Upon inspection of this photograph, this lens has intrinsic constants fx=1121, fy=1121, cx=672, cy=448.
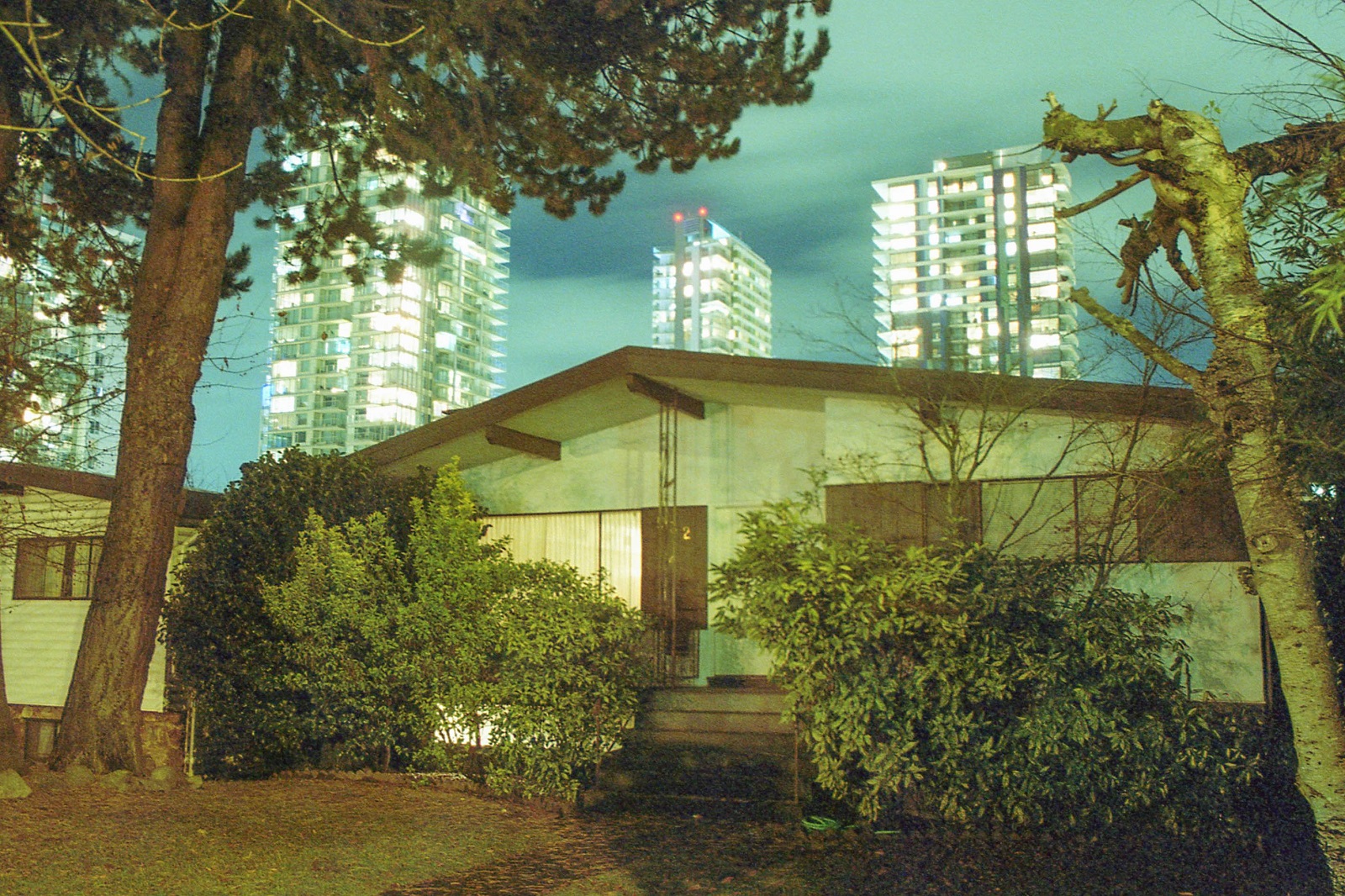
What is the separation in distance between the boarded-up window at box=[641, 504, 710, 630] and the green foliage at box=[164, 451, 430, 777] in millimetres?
2587

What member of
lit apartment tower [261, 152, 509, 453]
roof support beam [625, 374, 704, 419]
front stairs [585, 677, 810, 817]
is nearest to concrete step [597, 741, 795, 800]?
front stairs [585, 677, 810, 817]

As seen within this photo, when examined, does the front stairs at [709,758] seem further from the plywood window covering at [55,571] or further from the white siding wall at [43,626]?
the plywood window covering at [55,571]

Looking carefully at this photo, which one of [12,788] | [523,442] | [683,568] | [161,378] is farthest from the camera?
[523,442]

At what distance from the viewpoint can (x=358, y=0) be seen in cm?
848

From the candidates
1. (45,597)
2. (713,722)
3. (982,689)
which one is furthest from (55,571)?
(982,689)

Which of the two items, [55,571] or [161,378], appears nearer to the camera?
[161,378]

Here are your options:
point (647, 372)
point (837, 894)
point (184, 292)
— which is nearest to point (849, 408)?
point (647, 372)

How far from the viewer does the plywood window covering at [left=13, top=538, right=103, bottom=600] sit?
46.6 feet

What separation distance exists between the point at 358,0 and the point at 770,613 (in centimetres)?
551

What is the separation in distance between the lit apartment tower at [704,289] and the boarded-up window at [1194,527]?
431 feet

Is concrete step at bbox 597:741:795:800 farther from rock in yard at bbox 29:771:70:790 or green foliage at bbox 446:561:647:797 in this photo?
rock in yard at bbox 29:771:70:790

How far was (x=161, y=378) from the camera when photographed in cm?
988

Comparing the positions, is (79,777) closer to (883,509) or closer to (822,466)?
(822,466)

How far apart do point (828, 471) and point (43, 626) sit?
10.6m
